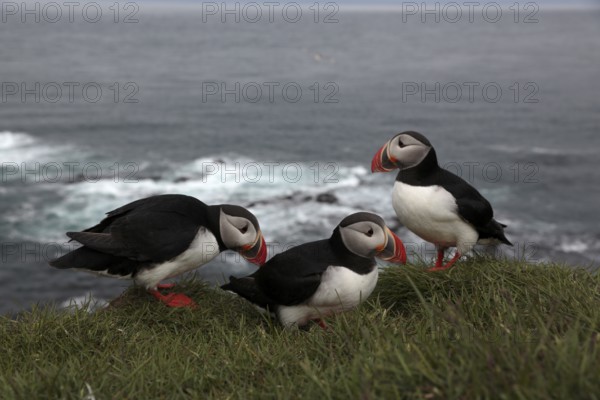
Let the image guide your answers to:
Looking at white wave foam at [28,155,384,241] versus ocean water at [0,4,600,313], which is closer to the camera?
white wave foam at [28,155,384,241]

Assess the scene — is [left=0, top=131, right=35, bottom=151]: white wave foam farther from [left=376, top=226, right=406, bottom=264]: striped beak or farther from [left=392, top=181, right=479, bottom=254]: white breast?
[left=376, top=226, right=406, bottom=264]: striped beak

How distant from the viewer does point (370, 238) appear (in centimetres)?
536

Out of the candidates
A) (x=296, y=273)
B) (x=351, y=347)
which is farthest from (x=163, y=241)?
(x=351, y=347)

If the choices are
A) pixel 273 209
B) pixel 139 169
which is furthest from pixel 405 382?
pixel 139 169

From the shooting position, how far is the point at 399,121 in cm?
4809

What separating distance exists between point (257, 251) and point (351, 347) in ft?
8.38

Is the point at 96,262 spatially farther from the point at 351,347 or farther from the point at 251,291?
the point at 351,347

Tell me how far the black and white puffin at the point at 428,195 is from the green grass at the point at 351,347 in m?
0.37

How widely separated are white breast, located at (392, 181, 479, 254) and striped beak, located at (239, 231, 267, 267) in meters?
1.25

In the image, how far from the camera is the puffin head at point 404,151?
602 cm

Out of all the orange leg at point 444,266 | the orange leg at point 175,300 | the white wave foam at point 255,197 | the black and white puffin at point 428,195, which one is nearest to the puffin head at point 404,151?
the black and white puffin at point 428,195

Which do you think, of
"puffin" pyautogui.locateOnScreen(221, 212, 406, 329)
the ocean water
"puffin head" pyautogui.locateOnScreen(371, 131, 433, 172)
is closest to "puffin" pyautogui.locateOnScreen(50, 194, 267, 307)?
"puffin" pyautogui.locateOnScreen(221, 212, 406, 329)

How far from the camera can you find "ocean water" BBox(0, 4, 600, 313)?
23953 mm

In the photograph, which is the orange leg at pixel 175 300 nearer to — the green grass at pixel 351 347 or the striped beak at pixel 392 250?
the green grass at pixel 351 347
